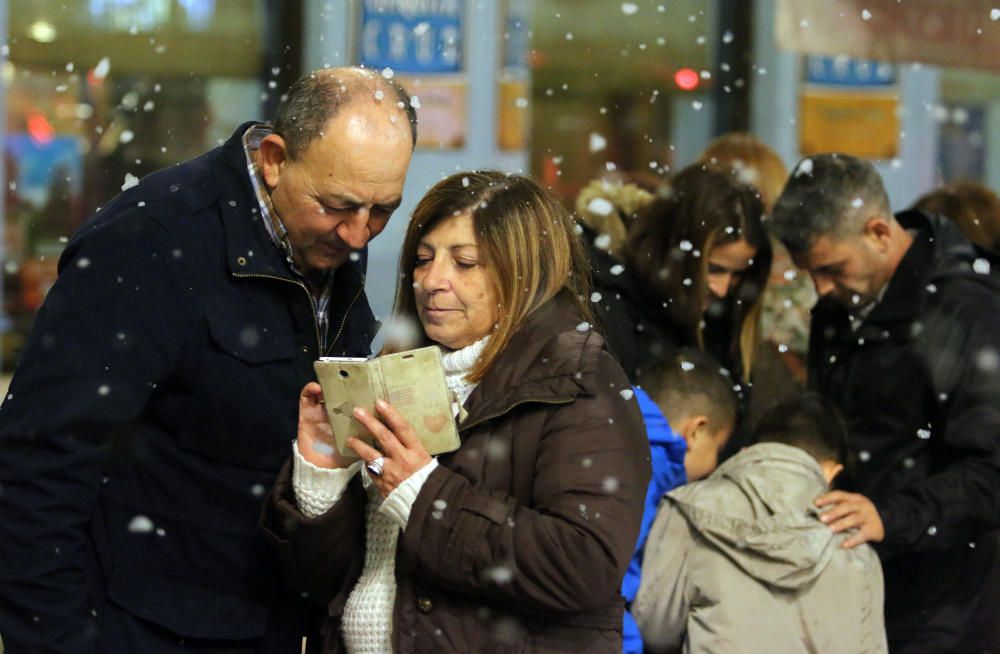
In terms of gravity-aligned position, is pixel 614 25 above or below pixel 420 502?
above

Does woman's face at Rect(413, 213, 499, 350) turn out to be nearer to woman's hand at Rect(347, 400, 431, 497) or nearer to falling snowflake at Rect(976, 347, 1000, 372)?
woman's hand at Rect(347, 400, 431, 497)

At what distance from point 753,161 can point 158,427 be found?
108 inches

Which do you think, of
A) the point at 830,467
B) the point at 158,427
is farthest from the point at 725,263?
the point at 158,427

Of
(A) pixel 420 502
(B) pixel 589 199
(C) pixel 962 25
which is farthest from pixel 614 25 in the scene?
(A) pixel 420 502

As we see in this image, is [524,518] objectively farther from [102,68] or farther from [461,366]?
[102,68]

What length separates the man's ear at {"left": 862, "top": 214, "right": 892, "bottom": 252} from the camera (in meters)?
3.93

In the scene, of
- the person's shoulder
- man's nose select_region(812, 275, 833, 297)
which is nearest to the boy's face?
man's nose select_region(812, 275, 833, 297)

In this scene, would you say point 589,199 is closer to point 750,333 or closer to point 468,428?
point 750,333

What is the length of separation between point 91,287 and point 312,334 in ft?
1.59

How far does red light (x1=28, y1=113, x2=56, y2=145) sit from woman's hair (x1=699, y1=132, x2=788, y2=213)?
3.78 metres

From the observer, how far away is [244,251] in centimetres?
275

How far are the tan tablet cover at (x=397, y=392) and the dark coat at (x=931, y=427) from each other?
159 centimetres

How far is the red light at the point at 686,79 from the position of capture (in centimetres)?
805

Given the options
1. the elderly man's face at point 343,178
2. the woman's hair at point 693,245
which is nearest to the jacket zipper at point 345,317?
the elderly man's face at point 343,178
